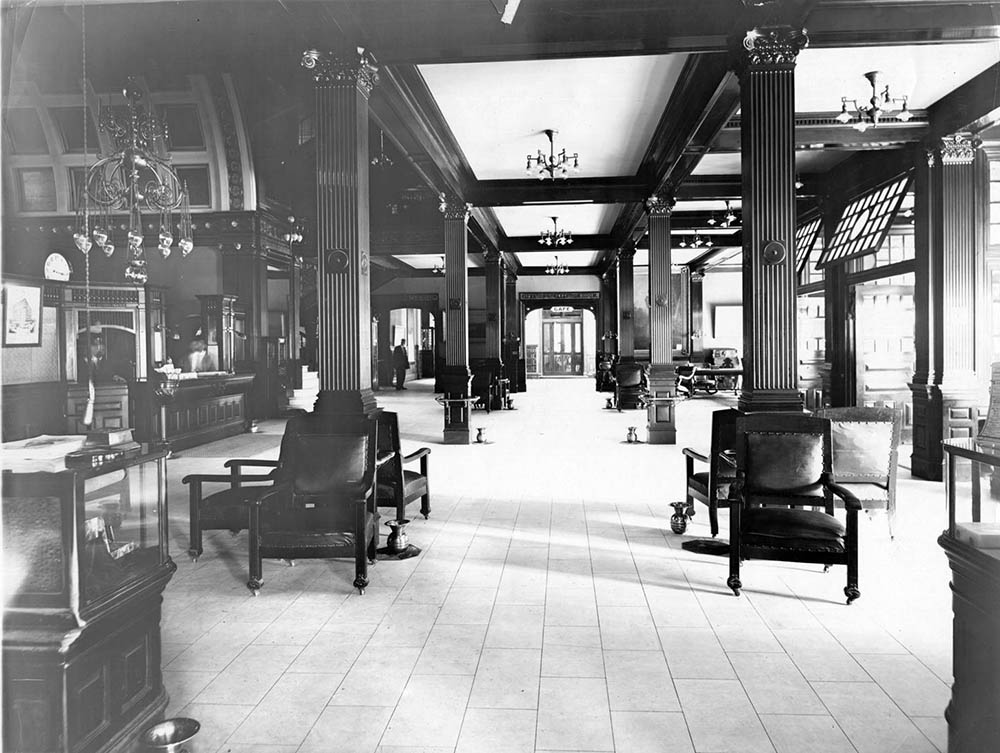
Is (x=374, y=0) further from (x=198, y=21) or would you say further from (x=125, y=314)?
(x=125, y=314)

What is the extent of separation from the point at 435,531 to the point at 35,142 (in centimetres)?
1028

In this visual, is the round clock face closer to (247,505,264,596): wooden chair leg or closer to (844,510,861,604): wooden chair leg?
(247,505,264,596): wooden chair leg

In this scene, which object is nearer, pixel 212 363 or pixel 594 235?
pixel 212 363

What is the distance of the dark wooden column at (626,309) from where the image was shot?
16.3m

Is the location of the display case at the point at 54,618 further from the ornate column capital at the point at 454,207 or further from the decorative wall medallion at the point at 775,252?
the ornate column capital at the point at 454,207

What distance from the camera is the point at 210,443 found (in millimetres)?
10672

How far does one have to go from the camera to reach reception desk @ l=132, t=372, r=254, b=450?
958 cm

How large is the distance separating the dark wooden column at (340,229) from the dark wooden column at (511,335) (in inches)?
573

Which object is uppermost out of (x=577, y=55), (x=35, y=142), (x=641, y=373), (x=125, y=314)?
(x=35, y=142)

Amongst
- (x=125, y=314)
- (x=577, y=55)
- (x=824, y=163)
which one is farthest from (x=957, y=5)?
(x=125, y=314)

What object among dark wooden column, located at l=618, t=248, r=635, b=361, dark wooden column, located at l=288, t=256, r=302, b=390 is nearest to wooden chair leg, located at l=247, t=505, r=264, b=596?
dark wooden column, located at l=288, t=256, r=302, b=390

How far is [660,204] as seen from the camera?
1037 cm

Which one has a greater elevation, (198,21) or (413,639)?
(198,21)

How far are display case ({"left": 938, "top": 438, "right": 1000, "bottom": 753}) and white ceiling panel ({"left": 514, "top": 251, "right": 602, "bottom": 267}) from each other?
17.6m
